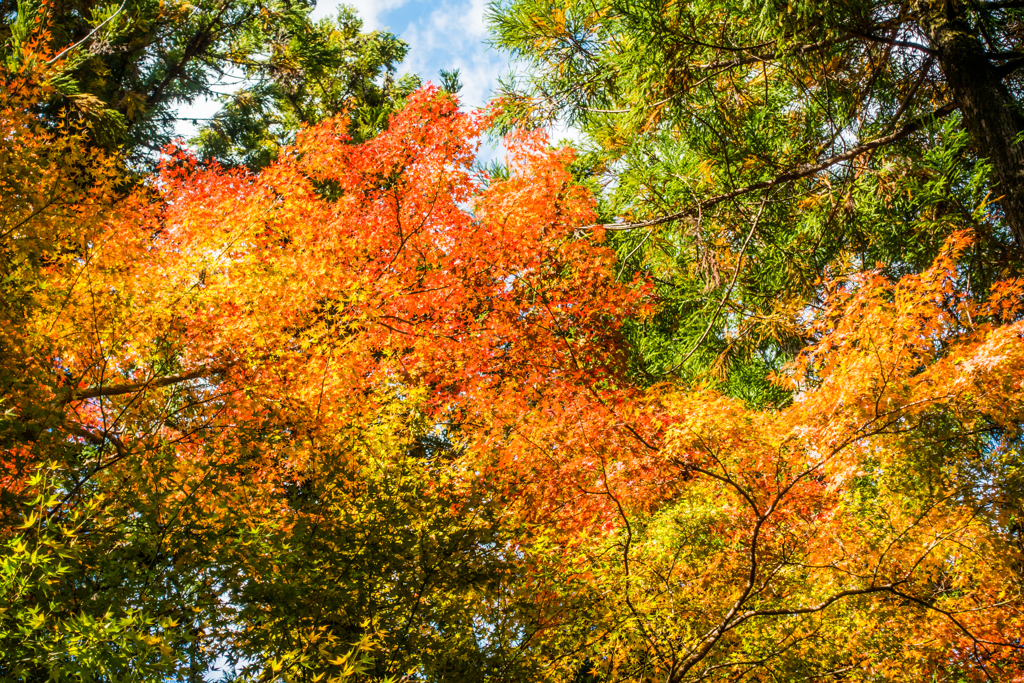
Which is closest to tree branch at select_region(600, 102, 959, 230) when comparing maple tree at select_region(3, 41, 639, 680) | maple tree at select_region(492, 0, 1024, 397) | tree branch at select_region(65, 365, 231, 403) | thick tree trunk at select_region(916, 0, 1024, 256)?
maple tree at select_region(492, 0, 1024, 397)

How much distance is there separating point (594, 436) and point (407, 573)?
Answer: 248cm

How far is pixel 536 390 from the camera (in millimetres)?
9109

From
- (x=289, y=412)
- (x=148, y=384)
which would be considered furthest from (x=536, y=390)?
(x=148, y=384)

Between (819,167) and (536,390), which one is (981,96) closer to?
(819,167)

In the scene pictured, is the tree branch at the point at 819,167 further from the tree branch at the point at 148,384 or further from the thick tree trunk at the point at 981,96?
the tree branch at the point at 148,384

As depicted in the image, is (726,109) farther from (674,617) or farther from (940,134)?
(674,617)

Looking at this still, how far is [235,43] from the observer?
15906 millimetres

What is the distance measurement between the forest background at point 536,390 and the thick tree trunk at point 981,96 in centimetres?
4

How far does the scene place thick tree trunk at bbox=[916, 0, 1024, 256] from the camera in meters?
6.68

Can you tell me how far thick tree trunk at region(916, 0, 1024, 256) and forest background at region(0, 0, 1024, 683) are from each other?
0.04 metres

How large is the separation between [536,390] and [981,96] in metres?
6.10

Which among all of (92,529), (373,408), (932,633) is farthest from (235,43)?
(932,633)

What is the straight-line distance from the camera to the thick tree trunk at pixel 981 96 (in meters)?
6.68

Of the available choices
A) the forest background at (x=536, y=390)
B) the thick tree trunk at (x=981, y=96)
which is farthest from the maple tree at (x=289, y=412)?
the thick tree trunk at (x=981, y=96)
